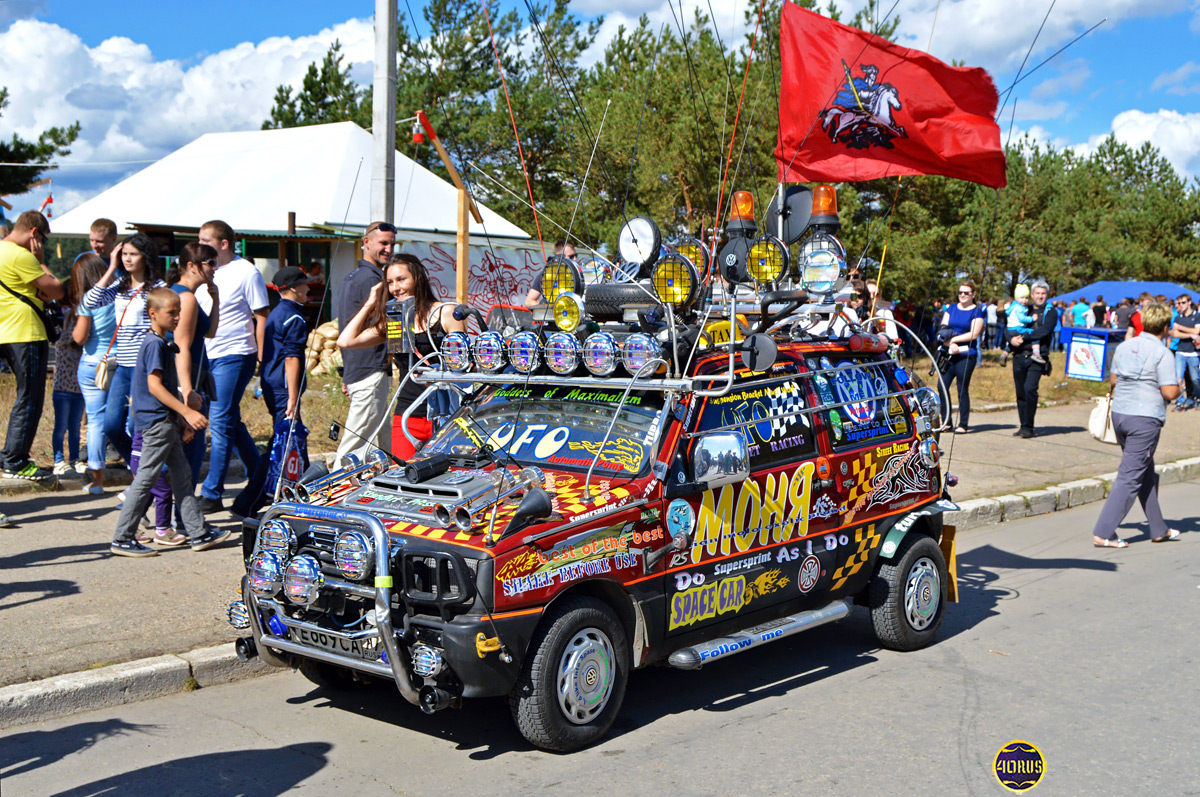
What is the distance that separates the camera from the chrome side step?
513 centimetres

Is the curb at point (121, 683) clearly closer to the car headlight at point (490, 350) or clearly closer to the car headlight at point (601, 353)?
the car headlight at point (490, 350)

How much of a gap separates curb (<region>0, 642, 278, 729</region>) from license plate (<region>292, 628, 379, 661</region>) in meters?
1.15

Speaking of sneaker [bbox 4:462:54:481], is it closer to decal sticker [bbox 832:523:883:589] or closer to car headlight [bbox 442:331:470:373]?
car headlight [bbox 442:331:470:373]

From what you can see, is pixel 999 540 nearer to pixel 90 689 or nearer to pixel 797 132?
pixel 797 132

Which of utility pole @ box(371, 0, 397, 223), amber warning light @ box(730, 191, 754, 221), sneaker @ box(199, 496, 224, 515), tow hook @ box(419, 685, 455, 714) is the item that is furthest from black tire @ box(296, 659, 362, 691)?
utility pole @ box(371, 0, 397, 223)

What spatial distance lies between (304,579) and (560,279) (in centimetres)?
230

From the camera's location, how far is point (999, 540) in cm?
997

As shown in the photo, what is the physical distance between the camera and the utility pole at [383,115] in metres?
9.79

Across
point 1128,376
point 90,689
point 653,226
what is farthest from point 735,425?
point 1128,376

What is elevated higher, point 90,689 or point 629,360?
point 629,360

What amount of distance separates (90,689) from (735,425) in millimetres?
3516

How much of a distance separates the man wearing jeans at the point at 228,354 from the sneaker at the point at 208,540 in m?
0.80

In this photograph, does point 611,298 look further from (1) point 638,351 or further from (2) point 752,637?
(2) point 752,637

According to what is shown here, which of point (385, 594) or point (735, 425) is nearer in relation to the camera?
point (385, 594)
